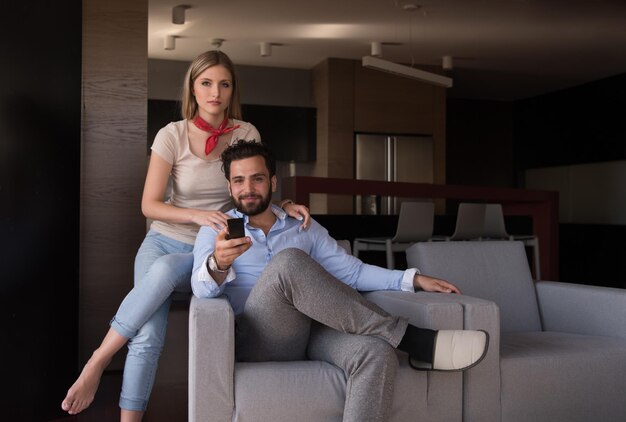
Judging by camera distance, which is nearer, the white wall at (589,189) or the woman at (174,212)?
the woman at (174,212)

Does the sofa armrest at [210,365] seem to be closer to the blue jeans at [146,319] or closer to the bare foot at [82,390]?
the blue jeans at [146,319]

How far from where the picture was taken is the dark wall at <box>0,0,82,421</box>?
9.32 ft

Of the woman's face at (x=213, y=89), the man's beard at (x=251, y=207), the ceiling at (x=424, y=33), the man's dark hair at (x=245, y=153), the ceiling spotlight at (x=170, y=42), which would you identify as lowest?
the man's beard at (x=251, y=207)

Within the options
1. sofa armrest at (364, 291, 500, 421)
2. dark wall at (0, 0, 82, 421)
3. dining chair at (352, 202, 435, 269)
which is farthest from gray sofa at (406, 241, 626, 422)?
dining chair at (352, 202, 435, 269)

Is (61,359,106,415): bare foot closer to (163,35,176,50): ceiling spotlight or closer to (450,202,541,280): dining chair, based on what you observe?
(450,202,541,280): dining chair

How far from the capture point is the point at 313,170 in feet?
29.6

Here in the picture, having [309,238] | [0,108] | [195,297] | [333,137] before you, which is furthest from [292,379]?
[333,137]

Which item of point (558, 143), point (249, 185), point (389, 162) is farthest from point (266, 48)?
point (249, 185)

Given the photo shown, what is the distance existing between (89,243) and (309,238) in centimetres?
160

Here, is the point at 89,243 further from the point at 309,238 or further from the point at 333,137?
the point at 333,137

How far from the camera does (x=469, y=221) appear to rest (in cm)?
619

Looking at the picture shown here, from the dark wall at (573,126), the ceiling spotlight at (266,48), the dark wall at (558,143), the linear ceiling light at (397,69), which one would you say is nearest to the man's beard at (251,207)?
the linear ceiling light at (397,69)

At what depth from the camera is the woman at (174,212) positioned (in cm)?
253

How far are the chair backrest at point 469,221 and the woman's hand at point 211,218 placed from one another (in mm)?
3715
